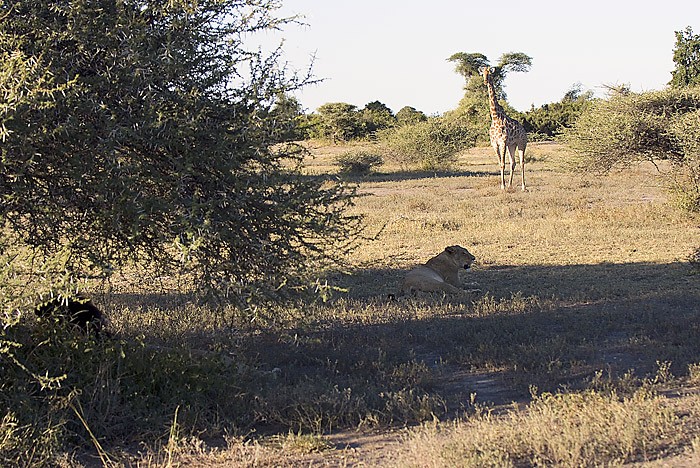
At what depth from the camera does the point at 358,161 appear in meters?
29.7

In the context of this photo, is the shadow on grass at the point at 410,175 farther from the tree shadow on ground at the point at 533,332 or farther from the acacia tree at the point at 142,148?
the acacia tree at the point at 142,148

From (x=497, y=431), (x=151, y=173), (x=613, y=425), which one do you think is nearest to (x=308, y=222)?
(x=151, y=173)

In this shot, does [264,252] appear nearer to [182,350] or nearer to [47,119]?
[182,350]

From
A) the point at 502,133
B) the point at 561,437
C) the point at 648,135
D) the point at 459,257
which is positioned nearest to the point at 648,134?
the point at 648,135

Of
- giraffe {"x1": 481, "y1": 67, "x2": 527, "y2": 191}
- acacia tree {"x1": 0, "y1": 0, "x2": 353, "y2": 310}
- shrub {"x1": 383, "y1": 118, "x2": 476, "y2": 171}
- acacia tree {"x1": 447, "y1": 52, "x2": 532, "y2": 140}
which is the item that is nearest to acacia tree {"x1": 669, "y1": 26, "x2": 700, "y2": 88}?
giraffe {"x1": 481, "y1": 67, "x2": 527, "y2": 191}

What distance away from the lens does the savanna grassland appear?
13.1 feet

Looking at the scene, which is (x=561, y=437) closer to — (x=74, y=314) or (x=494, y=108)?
(x=74, y=314)

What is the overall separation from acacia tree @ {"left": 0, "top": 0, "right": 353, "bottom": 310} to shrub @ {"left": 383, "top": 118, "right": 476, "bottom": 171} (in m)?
26.4

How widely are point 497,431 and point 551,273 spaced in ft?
20.2

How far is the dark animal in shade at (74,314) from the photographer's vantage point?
16.4 feet

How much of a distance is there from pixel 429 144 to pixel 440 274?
23252 mm

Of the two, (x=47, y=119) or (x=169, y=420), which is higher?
(x=47, y=119)

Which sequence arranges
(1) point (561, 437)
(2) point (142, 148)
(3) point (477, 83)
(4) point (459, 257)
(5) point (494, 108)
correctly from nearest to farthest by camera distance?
(1) point (561, 437), (2) point (142, 148), (4) point (459, 257), (5) point (494, 108), (3) point (477, 83)

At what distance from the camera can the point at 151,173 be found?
15.7 feet
